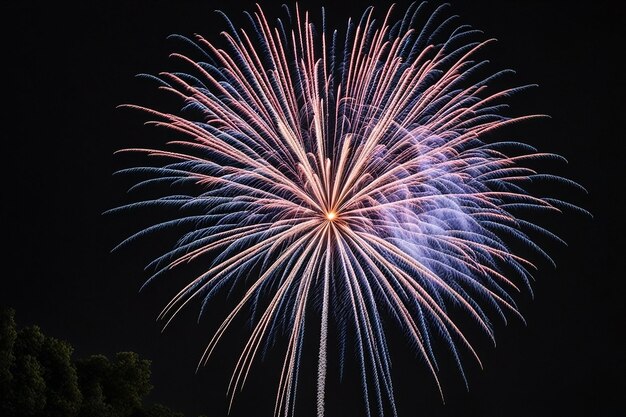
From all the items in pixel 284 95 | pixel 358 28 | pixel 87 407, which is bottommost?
pixel 87 407

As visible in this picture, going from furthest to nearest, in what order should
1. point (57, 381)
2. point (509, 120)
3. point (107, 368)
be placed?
point (107, 368) < point (57, 381) < point (509, 120)

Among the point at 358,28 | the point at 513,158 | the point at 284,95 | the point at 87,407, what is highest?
the point at 358,28

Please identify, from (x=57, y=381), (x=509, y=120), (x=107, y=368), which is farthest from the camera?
(x=107, y=368)

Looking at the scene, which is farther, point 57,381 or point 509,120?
point 57,381

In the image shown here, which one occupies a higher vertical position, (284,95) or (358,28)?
(358,28)

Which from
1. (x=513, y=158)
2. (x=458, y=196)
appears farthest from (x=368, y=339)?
(x=513, y=158)

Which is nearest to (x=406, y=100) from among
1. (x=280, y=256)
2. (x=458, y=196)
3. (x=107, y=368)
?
(x=458, y=196)

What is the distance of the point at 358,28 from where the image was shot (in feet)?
105

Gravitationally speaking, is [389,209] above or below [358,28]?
below

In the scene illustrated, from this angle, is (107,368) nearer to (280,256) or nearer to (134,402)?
(134,402)

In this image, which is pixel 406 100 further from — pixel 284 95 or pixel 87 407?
pixel 87 407

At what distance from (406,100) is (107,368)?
17.1 meters

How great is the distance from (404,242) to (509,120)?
5.54 metres

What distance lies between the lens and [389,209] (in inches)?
1225
